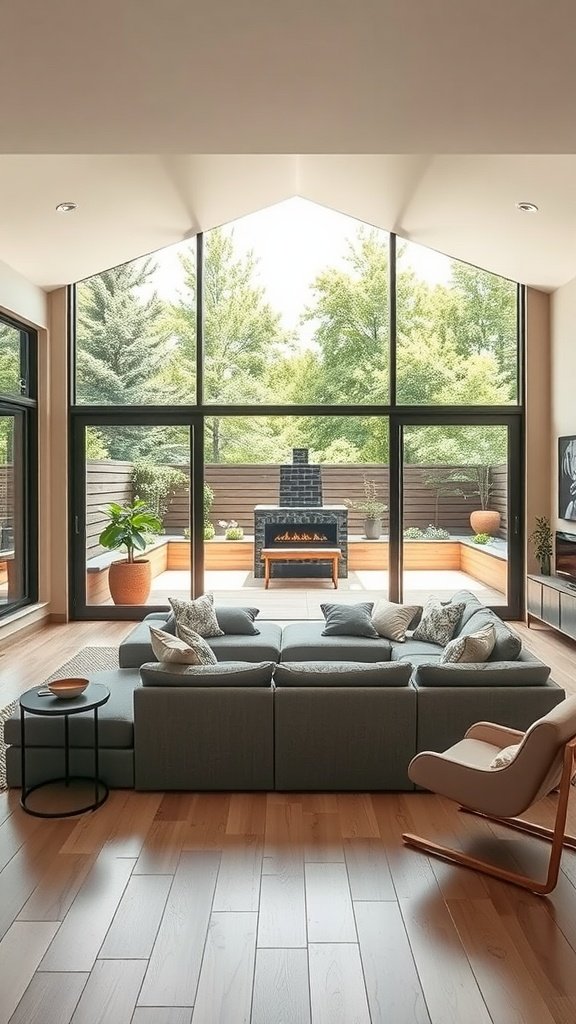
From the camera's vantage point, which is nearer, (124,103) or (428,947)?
(428,947)

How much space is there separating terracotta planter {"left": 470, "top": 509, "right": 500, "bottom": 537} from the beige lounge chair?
5340 mm

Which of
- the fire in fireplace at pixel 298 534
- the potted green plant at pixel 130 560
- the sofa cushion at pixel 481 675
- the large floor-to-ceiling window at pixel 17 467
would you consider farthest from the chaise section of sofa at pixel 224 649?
the fire in fireplace at pixel 298 534

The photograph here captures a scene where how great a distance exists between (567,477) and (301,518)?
10.9ft

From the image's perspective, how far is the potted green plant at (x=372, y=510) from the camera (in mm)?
9297

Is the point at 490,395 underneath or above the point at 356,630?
above

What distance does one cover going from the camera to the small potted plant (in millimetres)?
9445

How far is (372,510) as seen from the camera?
30.8ft

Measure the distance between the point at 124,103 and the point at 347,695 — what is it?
3091 mm

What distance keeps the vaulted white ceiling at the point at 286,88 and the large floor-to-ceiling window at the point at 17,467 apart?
1.83m

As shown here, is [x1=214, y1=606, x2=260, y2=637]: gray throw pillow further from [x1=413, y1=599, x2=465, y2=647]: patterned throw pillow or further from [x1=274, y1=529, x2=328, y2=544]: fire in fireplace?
[x1=274, y1=529, x2=328, y2=544]: fire in fireplace

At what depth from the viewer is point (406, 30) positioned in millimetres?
3305

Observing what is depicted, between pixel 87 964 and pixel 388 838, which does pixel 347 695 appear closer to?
pixel 388 838

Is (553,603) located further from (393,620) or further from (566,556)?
(393,620)

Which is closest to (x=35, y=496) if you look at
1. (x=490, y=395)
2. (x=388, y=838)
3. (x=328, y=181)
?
(x=328, y=181)
